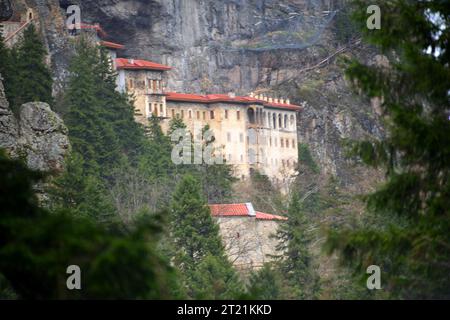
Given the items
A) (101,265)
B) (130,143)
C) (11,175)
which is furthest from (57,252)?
(130,143)

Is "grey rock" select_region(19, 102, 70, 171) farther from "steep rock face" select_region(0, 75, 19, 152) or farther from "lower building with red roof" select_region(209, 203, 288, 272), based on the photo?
"lower building with red roof" select_region(209, 203, 288, 272)

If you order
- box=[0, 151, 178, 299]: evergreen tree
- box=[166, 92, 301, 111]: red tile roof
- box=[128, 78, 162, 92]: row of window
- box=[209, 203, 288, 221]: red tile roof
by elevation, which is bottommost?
box=[0, 151, 178, 299]: evergreen tree

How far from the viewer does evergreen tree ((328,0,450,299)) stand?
1930 cm

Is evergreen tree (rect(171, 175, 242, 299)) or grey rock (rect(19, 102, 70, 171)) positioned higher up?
grey rock (rect(19, 102, 70, 171))

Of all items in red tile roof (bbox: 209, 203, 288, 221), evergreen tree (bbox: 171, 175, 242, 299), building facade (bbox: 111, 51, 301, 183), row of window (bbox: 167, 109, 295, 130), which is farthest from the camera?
row of window (bbox: 167, 109, 295, 130)

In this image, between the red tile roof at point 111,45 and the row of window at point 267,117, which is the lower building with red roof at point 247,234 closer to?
the red tile roof at point 111,45

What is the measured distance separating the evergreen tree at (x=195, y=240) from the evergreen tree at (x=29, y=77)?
13945 millimetres

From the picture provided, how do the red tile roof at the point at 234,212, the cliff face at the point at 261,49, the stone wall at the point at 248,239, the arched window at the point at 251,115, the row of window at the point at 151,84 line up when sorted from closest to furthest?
the stone wall at the point at 248,239 < the red tile roof at the point at 234,212 < the row of window at the point at 151,84 < the arched window at the point at 251,115 < the cliff face at the point at 261,49

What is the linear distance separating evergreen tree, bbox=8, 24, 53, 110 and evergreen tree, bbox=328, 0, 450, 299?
49.1m

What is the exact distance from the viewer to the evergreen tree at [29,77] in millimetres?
69331

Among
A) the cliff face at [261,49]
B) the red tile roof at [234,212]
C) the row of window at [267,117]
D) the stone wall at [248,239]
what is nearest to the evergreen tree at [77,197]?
the stone wall at [248,239]

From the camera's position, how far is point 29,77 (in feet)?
237

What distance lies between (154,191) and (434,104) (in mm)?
52347

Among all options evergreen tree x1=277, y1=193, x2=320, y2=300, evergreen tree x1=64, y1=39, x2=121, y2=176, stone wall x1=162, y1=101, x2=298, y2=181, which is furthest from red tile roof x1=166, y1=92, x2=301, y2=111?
evergreen tree x1=277, y1=193, x2=320, y2=300
